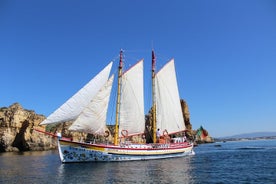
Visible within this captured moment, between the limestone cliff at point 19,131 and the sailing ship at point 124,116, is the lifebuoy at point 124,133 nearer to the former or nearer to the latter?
the sailing ship at point 124,116

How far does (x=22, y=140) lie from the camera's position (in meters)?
80.4

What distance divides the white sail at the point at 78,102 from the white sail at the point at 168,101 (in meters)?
14.0

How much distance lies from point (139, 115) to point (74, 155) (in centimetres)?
1346

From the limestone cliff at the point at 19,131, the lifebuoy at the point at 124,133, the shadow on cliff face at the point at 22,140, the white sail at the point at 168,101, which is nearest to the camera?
the lifebuoy at the point at 124,133

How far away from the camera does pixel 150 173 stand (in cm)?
Result: 3036

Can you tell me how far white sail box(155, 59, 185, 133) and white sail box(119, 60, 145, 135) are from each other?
→ 5.39 m

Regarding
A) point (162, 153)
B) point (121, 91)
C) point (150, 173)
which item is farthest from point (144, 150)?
point (150, 173)

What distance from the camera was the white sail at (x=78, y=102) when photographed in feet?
125

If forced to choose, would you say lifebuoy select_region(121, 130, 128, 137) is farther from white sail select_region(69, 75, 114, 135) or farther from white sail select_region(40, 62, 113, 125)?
white sail select_region(40, 62, 113, 125)

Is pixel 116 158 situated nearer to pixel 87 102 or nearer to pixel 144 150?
pixel 144 150

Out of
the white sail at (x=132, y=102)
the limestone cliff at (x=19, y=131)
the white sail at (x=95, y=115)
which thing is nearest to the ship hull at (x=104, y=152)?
the white sail at (x=95, y=115)

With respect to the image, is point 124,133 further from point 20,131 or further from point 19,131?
point 20,131

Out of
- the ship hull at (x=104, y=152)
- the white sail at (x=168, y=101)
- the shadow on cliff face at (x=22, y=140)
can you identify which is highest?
the white sail at (x=168, y=101)

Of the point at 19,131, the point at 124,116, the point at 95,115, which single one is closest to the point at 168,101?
the point at 124,116
